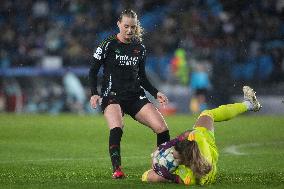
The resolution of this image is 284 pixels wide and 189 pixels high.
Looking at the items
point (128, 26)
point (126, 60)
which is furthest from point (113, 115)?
point (128, 26)

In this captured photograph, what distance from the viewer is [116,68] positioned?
32.0 ft

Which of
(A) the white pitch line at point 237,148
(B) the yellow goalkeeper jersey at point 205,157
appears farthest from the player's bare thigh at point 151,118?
(A) the white pitch line at point 237,148

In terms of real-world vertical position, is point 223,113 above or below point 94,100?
below

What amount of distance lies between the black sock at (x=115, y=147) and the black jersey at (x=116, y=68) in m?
0.55

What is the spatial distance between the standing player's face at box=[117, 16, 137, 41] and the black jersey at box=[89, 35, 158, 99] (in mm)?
198

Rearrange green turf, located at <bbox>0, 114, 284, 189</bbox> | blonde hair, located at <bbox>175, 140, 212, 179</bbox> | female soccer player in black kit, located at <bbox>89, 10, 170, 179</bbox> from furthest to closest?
female soccer player in black kit, located at <bbox>89, 10, 170, 179</bbox>
green turf, located at <bbox>0, 114, 284, 189</bbox>
blonde hair, located at <bbox>175, 140, 212, 179</bbox>

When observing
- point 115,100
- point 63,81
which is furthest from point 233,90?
point 115,100

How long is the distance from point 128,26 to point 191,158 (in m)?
2.02

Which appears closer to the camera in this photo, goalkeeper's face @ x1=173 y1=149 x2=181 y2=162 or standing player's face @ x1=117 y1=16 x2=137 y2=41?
goalkeeper's face @ x1=173 y1=149 x2=181 y2=162

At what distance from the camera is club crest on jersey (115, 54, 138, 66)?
9.76m

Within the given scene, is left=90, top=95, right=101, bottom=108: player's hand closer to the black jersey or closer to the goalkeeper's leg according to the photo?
the black jersey

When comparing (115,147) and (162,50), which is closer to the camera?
(115,147)

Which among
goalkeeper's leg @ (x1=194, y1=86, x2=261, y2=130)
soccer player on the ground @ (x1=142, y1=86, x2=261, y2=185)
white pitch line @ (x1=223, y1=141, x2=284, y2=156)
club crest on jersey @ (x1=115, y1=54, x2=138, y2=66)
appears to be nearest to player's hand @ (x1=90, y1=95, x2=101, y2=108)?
club crest on jersey @ (x1=115, y1=54, x2=138, y2=66)

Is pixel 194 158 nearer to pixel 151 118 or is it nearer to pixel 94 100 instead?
pixel 151 118
